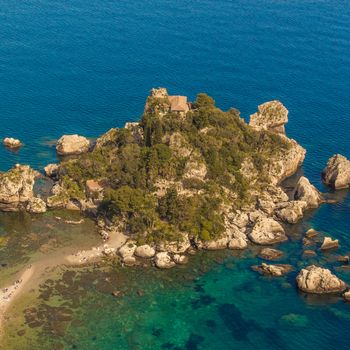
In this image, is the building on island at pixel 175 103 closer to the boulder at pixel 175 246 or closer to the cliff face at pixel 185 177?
the cliff face at pixel 185 177

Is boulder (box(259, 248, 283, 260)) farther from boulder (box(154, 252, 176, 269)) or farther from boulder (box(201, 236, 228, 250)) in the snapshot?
boulder (box(154, 252, 176, 269))

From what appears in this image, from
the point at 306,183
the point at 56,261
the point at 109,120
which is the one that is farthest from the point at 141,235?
the point at 109,120

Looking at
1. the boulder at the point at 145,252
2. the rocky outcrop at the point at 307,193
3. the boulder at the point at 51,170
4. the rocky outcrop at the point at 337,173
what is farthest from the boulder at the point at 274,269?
the boulder at the point at 51,170

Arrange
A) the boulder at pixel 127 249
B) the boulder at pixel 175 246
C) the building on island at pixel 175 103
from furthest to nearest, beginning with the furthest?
the building on island at pixel 175 103 → the boulder at pixel 175 246 → the boulder at pixel 127 249

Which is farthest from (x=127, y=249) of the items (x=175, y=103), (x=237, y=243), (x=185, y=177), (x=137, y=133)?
(x=175, y=103)

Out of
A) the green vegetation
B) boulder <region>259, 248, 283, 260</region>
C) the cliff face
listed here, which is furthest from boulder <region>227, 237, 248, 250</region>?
boulder <region>259, 248, 283, 260</region>

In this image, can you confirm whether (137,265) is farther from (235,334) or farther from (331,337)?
(331,337)
